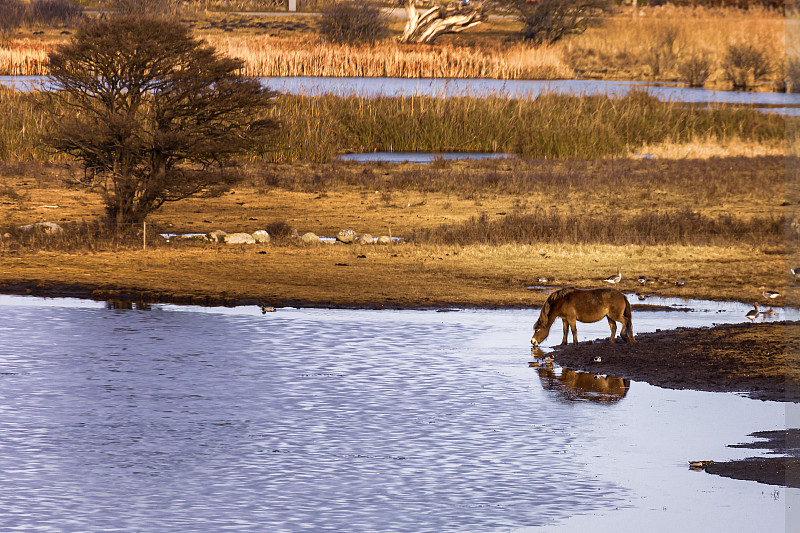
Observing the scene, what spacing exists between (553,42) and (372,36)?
384 inches

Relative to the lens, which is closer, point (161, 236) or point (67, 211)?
point (161, 236)

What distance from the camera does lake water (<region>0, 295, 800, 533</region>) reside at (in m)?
7.84

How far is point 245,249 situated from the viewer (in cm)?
1938

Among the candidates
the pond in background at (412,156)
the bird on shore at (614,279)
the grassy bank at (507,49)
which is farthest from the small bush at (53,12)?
the bird on shore at (614,279)

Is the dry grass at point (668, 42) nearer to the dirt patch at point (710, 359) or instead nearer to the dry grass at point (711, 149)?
the dry grass at point (711, 149)

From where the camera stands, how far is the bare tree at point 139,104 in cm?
2006

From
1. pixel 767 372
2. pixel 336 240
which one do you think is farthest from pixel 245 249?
pixel 767 372

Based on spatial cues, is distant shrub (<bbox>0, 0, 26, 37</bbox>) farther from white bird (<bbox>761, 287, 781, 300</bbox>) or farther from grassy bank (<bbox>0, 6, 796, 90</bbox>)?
white bird (<bbox>761, 287, 781, 300</bbox>)

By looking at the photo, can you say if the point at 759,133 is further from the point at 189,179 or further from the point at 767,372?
the point at 767,372

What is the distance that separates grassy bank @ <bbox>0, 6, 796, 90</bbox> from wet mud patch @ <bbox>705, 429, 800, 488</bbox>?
38687 millimetres

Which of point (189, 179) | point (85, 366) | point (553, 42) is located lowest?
point (85, 366)

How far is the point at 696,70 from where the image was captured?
183ft

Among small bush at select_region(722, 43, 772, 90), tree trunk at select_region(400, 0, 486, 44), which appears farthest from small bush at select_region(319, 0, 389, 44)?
small bush at select_region(722, 43, 772, 90)

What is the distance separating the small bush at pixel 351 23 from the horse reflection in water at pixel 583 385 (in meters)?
52.7
